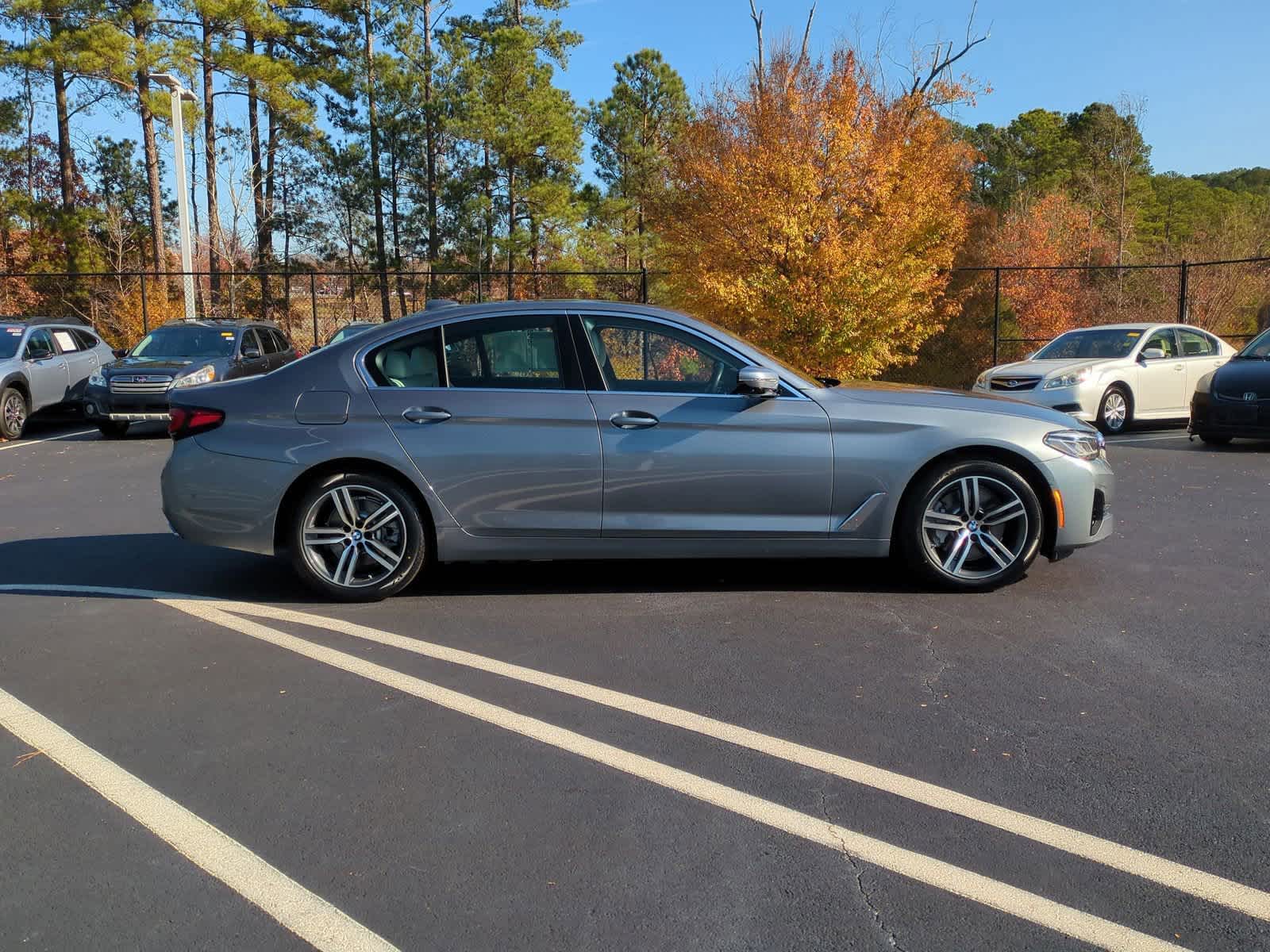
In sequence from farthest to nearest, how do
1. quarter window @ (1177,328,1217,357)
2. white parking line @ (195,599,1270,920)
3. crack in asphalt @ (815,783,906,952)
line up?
quarter window @ (1177,328,1217,357)
white parking line @ (195,599,1270,920)
crack in asphalt @ (815,783,906,952)

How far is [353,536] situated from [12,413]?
1103cm

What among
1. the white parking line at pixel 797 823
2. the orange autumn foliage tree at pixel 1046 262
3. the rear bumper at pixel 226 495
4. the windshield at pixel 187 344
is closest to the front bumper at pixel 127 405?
the windshield at pixel 187 344

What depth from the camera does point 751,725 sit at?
12.7 feet

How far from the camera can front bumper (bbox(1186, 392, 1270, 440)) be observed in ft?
37.3

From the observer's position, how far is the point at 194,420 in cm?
567

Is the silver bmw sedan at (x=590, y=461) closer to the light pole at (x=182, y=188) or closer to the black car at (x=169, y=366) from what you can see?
the black car at (x=169, y=366)

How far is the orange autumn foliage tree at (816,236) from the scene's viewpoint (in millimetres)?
15836

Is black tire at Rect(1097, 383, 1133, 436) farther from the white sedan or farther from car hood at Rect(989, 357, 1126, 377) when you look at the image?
car hood at Rect(989, 357, 1126, 377)

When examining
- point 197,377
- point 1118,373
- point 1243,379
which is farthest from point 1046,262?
point 197,377

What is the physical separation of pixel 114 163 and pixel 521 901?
4298cm

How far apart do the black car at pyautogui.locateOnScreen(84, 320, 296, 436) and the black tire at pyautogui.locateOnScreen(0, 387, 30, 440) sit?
0.80 m

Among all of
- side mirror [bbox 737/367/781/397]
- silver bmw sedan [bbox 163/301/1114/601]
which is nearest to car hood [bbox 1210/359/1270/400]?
silver bmw sedan [bbox 163/301/1114/601]

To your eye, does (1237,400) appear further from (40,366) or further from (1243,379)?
(40,366)

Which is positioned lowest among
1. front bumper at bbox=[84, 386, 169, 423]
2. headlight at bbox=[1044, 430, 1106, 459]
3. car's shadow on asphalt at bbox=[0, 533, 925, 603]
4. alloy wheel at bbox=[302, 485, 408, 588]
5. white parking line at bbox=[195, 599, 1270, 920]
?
white parking line at bbox=[195, 599, 1270, 920]
